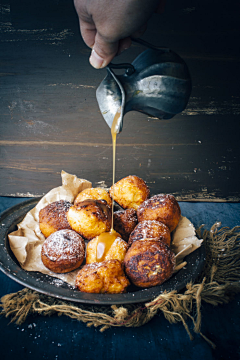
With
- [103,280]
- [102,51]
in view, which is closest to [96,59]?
[102,51]

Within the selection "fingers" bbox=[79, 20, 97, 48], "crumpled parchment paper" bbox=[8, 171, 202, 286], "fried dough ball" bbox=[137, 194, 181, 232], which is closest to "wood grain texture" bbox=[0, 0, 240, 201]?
"crumpled parchment paper" bbox=[8, 171, 202, 286]

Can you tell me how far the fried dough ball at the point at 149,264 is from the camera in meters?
0.88

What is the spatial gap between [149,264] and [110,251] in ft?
0.55

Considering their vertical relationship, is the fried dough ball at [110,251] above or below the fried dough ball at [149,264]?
below

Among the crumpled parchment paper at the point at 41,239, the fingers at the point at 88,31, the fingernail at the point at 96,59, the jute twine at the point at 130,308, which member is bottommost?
the crumpled parchment paper at the point at 41,239

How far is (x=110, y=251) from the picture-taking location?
0.98 metres

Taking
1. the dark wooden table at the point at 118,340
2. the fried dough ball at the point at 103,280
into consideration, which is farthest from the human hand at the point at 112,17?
the dark wooden table at the point at 118,340

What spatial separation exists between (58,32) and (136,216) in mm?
1268

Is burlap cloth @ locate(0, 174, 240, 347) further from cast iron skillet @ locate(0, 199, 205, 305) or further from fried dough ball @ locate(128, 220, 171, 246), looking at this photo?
fried dough ball @ locate(128, 220, 171, 246)

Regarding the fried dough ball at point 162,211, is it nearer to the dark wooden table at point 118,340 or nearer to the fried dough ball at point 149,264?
the fried dough ball at point 149,264

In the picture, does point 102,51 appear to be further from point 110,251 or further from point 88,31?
point 110,251

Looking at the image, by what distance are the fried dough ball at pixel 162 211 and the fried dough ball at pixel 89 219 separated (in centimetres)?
17

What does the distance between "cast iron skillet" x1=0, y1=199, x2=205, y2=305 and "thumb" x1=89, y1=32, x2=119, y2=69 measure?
28.8 inches

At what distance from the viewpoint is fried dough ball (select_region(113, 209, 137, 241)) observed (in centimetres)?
115
